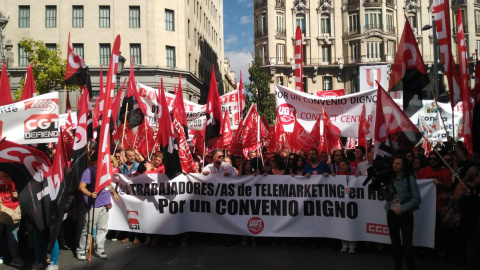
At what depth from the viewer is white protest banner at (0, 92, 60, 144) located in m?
6.30

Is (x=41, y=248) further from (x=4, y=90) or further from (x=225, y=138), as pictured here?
(x=225, y=138)

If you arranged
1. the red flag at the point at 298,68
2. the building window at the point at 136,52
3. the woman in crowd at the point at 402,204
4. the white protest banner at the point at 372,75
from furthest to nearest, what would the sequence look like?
the building window at the point at 136,52 < the white protest banner at the point at 372,75 < the red flag at the point at 298,68 < the woman in crowd at the point at 402,204

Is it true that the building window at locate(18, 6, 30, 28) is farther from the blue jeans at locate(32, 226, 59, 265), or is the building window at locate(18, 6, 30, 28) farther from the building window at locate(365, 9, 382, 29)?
the building window at locate(365, 9, 382, 29)

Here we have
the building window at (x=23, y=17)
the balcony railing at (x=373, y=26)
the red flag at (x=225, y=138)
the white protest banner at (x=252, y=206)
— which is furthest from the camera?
the balcony railing at (x=373, y=26)

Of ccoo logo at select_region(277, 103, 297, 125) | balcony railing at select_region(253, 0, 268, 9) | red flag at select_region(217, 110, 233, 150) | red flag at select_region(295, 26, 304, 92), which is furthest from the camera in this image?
balcony railing at select_region(253, 0, 268, 9)

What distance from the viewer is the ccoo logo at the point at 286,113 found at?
10.2 metres

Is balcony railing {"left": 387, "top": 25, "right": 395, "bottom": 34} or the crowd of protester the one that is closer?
the crowd of protester

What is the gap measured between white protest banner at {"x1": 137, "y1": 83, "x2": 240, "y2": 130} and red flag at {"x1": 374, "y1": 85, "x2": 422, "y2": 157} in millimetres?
7101

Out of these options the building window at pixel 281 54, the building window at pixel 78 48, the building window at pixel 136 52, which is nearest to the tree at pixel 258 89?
the building window at pixel 136 52

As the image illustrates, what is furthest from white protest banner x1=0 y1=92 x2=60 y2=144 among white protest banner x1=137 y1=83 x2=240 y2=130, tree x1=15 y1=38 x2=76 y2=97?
tree x1=15 y1=38 x2=76 y2=97

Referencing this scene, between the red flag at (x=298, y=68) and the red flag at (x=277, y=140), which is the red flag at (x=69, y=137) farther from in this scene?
the red flag at (x=298, y=68)

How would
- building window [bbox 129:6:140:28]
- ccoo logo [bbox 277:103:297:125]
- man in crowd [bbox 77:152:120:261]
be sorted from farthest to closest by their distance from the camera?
building window [bbox 129:6:140:28]
ccoo logo [bbox 277:103:297:125]
man in crowd [bbox 77:152:120:261]

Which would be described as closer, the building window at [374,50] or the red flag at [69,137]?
the red flag at [69,137]

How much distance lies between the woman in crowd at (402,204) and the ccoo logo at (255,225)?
2.71 m
